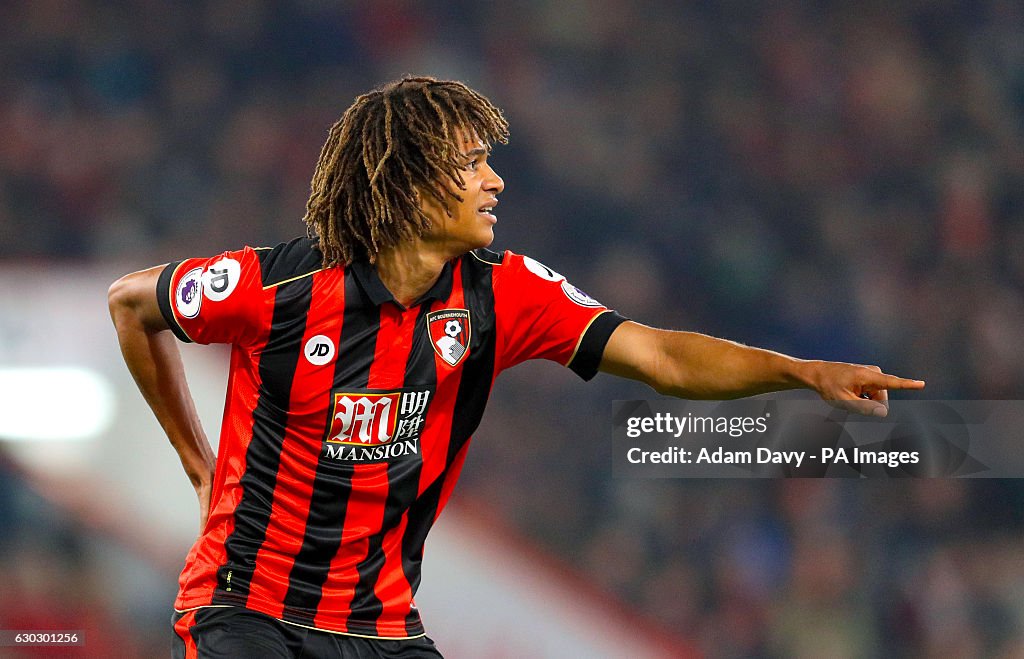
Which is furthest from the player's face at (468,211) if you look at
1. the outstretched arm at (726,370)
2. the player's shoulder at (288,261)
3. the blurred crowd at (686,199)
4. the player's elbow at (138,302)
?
the blurred crowd at (686,199)

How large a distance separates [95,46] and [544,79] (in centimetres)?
198

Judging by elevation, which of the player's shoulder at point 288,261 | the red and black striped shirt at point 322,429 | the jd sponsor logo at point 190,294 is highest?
the player's shoulder at point 288,261

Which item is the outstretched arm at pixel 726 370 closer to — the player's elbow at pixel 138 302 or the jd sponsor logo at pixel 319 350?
the jd sponsor logo at pixel 319 350

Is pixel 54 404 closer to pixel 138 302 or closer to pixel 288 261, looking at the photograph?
pixel 138 302

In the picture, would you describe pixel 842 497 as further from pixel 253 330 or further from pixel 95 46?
pixel 95 46

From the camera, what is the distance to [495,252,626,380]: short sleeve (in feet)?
7.58

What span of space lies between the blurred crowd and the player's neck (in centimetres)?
220

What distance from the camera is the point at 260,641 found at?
6.76ft

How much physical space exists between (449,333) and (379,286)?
0.16 metres

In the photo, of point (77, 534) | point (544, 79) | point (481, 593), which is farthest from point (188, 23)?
point (481, 593)

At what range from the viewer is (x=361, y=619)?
217 cm

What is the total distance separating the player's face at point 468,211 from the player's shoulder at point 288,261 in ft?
0.75

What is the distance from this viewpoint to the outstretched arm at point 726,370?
1.96m

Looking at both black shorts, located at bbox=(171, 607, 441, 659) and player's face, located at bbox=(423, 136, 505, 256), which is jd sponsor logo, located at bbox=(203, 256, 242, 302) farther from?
black shorts, located at bbox=(171, 607, 441, 659)
